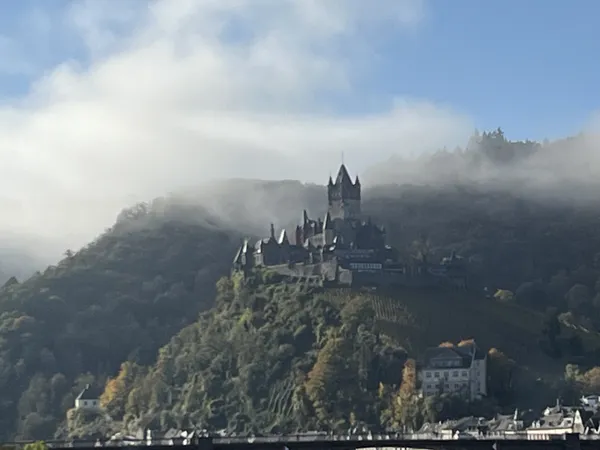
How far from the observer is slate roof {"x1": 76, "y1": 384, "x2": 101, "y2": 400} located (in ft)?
500

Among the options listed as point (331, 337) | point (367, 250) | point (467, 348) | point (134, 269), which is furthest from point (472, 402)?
point (134, 269)

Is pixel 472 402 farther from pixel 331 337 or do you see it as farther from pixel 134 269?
pixel 134 269

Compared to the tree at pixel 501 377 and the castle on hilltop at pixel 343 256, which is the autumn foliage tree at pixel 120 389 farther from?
the tree at pixel 501 377

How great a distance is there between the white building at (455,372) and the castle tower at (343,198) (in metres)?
49.8

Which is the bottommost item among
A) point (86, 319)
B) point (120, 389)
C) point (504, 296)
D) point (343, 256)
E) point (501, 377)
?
point (120, 389)

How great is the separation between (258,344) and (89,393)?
67.1 ft

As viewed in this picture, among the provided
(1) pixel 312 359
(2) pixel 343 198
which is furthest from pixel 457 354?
(2) pixel 343 198

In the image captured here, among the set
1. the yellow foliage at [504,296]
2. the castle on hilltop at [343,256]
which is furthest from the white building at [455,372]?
the yellow foliage at [504,296]

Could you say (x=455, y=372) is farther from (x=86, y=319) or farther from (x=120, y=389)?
(x=86, y=319)

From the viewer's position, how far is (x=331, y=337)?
142 meters

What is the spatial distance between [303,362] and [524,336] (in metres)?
23.1

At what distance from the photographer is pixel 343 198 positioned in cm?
18438

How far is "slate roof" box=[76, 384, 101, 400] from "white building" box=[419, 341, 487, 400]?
38666mm

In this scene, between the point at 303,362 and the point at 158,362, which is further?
the point at 158,362
